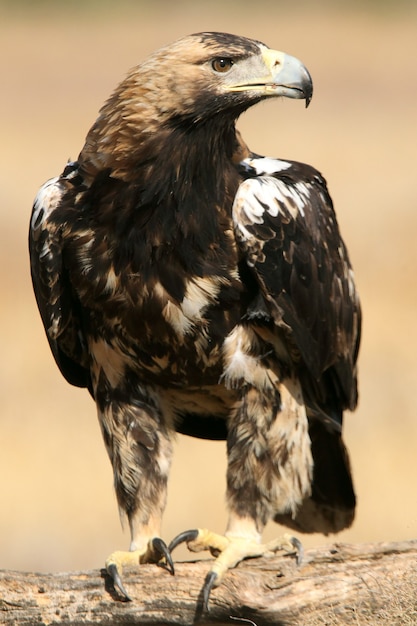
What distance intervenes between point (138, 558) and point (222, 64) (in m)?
2.17

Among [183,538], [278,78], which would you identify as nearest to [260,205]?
[278,78]

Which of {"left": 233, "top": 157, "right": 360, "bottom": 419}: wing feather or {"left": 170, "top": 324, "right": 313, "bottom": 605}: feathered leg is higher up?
{"left": 233, "top": 157, "right": 360, "bottom": 419}: wing feather

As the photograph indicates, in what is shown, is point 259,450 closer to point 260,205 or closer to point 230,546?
point 230,546

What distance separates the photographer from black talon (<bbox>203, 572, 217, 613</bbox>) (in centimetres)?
562

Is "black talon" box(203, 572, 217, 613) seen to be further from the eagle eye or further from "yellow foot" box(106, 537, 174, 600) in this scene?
the eagle eye

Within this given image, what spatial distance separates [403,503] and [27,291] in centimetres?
469

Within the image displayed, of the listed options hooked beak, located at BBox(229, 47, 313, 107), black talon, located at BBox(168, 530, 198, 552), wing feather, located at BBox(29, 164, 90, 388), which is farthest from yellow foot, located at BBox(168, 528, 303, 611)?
hooked beak, located at BBox(229, 47, 313, 107)

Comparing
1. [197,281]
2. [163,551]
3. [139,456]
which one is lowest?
[163,551]

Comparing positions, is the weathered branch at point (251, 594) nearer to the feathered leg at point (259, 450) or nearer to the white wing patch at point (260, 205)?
the feathered leg at point (259, 450)

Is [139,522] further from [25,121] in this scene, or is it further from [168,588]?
[25,121]

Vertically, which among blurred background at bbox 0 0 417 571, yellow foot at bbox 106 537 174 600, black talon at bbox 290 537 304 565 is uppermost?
blurred background at bbox 0 0 417 571

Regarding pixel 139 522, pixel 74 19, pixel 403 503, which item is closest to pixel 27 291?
pixel 403 503

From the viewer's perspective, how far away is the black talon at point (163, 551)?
571 cm

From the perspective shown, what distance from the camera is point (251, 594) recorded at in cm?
562
